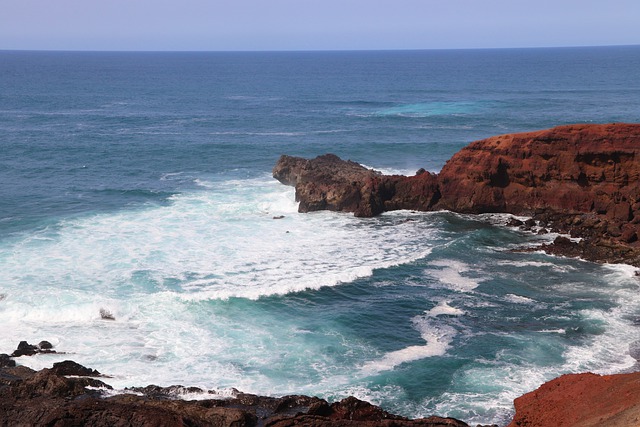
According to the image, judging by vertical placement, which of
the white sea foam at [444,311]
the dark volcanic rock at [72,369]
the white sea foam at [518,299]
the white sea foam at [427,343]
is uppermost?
the dark volcanic rock at [72,369]

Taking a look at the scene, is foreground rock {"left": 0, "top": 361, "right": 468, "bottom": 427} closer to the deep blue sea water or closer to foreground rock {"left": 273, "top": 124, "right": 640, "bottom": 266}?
the deep blue sea water

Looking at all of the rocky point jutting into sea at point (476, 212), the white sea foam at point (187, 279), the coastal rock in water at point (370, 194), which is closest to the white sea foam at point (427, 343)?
the white sea foam at point (187, 279)

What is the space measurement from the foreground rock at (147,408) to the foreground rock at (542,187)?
26147mm

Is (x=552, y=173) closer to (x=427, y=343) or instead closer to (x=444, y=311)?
(x=444, y=311)

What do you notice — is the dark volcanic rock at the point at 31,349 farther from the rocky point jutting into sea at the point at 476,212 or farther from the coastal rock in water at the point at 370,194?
the coastal rock in water at the point at 370,194

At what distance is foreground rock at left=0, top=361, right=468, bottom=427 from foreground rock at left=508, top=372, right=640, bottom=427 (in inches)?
109

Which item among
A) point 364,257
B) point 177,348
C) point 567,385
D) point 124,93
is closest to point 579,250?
point 364,257

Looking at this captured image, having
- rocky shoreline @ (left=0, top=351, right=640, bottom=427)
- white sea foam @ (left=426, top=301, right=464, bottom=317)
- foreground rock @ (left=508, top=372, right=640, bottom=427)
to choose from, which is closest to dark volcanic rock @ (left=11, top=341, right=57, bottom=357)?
rocky shoreline @ (left=0, top=351, right=640, bottom=427)

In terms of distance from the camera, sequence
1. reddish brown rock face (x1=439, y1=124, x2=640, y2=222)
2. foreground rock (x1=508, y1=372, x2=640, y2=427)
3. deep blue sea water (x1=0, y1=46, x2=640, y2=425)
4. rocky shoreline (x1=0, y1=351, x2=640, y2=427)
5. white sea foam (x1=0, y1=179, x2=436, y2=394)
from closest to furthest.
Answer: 1. foreground rock (x1=508, y1=372, x2=640, y2=427)
2. rocky shoreline (x1=0, y1=351, x2=640, y2=427)
3. deep blue sea water (x1=0, y1=46, x2=640, y2=425)
4. white sea foam (x1=0, y1=179, x2=436, y2=394)
5. reddish brown rock face (x1=439, y1=124, x2=640, y2=222)

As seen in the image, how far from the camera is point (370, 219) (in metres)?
54.3

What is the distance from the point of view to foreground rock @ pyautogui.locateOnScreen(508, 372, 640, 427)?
2127 cm

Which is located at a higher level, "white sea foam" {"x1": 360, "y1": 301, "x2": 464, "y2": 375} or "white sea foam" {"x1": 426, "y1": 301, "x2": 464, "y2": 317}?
"white sea foam" {"x1": 426, "y1": 301, "x2": 464, "y2": 317}

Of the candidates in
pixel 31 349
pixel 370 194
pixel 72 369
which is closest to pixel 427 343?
pixel 72 369

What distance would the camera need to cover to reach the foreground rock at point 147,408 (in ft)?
72.1
